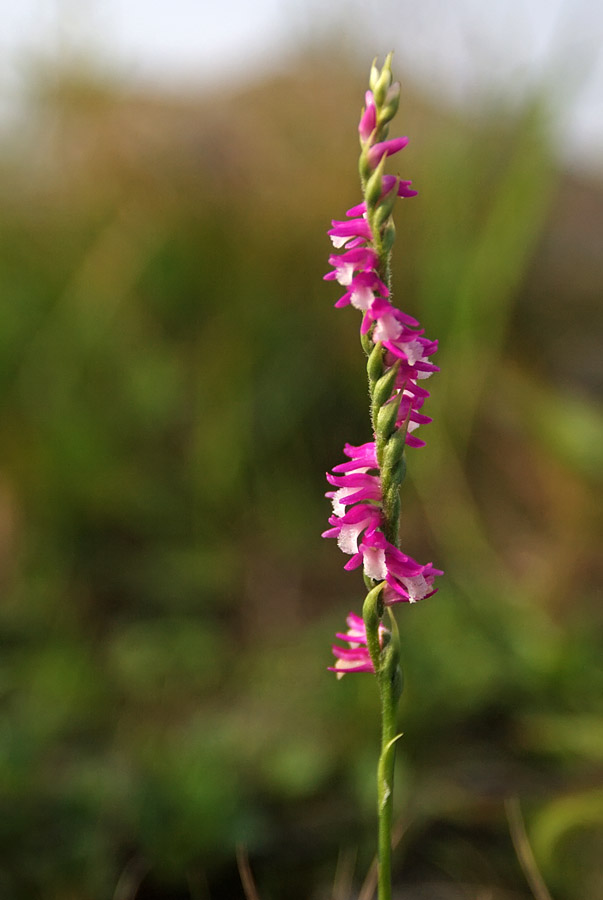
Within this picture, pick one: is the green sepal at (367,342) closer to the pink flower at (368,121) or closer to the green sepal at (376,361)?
the green sepal at (376,361)

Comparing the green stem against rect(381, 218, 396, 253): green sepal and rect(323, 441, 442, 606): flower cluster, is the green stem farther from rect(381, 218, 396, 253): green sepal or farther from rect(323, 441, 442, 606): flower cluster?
rect(381, 218, 396, 253): green sepal

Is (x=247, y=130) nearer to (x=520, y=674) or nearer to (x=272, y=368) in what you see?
(x=272, y=368)

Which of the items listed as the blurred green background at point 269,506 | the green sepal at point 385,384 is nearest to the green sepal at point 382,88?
the green sepal at point 385,384

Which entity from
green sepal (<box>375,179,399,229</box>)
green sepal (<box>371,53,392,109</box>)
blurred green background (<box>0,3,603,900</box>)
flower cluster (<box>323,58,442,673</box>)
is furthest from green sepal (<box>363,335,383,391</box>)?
blurred green background (<box>0,3,603,900</box>)

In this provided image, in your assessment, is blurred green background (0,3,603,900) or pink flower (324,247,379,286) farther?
blurred green background (0,3,603,900)

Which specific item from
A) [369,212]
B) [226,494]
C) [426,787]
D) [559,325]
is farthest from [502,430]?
[369,212]

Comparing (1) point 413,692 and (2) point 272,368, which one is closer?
(1) point 413,692

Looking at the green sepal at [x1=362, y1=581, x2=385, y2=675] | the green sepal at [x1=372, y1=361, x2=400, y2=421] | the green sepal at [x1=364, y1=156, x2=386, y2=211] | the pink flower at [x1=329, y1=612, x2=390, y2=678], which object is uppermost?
the green sepal at [x1=364, y1=156, x2=386, y2=211]
